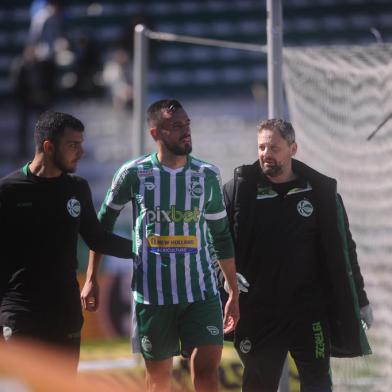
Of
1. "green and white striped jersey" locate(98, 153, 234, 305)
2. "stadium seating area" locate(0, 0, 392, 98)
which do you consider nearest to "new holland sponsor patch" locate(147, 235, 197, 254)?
"green and white striped jersey" locate(98, 153, 234, 305)

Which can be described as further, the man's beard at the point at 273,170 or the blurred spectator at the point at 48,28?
the blurred spectator at the point at 48,28

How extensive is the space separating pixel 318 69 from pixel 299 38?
10099mm

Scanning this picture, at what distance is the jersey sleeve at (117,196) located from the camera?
4750 mm

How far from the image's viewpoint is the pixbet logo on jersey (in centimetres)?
466

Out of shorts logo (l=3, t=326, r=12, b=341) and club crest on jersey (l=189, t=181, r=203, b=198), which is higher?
club crest on jersey (l=189, t=181, r=203, b=198)

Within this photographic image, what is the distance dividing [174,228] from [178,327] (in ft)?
1.77

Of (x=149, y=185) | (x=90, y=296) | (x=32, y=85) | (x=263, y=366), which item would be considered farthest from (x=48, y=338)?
(x=32, y=85)

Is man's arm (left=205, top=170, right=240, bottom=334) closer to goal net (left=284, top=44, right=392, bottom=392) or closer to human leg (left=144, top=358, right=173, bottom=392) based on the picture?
human leg (left=144, top=358, right=173, bottom=392)

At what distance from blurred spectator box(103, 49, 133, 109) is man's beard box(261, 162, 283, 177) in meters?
9.76

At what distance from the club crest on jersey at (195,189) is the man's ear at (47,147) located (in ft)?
2.56

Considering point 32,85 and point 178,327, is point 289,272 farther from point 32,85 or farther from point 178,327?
point 32,85

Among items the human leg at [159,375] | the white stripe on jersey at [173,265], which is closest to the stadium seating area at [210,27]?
the white stripe on jersey at [173,265]

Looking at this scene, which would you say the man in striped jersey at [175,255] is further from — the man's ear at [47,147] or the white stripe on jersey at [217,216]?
the man's ear at [47,147]

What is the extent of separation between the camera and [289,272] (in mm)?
4762
